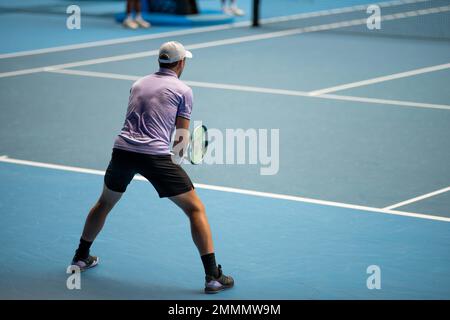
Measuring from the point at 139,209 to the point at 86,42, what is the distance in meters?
9.99

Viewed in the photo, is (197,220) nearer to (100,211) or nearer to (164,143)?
(164,143)

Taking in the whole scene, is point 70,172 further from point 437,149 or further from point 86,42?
point 86,42

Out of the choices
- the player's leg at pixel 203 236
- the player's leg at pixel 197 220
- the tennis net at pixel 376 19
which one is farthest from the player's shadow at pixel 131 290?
the tennis net at pixel 376 19

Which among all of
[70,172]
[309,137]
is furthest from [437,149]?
[70,172]

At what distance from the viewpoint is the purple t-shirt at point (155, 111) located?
717cm

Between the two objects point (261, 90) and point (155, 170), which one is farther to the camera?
point (261, 90)

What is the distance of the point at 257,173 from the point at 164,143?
3.39m

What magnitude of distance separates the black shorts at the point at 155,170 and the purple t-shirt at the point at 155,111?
0.05 m

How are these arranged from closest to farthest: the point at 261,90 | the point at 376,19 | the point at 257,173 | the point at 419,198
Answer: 1. the point at 419,198
2. the point at 257,173
3. the point at 261,90
4. the point at 376,19

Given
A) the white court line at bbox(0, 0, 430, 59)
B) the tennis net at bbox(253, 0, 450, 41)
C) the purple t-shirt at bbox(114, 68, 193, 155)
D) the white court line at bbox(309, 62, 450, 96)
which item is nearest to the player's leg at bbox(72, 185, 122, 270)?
the purple t-shirt at bbox(114, 68, 193, 155)

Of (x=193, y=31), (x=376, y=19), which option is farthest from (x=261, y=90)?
(x=376, y=19)

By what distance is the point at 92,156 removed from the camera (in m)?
11.2

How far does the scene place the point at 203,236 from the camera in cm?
724

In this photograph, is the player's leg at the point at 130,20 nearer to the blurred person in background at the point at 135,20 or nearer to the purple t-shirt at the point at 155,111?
the blurred person in background at the point at 135,20
